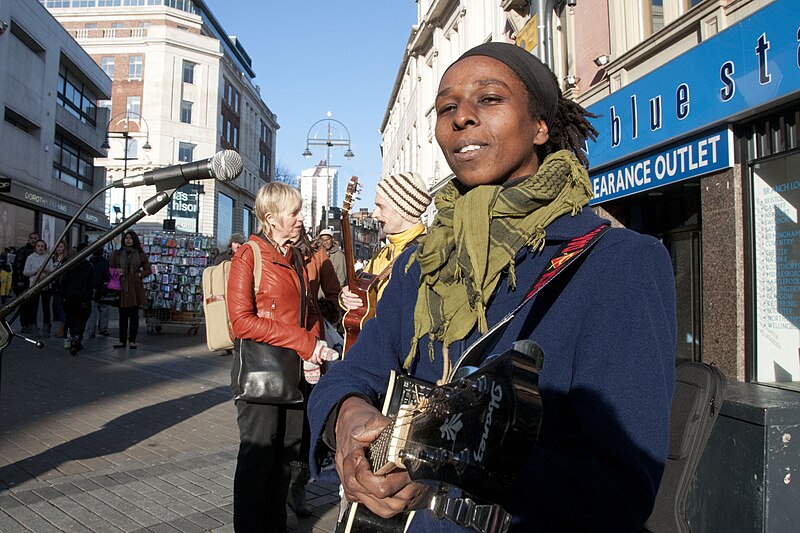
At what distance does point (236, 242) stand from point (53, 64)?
25.3 meters

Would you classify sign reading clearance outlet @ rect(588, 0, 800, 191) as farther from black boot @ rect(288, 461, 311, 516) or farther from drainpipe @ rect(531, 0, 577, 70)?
black boot @ rect(288, 461, 311, 516)

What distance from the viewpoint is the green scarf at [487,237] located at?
1.28 m

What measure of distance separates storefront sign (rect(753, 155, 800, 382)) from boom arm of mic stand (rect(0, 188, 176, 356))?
20.5 ft

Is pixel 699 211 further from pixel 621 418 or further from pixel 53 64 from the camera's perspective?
pixel 53 64

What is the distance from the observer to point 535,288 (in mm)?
1181

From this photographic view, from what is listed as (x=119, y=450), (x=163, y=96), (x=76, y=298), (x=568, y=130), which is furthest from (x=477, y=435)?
(x=163, y=96)

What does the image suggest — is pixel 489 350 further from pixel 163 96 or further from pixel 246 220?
pixel 246 220

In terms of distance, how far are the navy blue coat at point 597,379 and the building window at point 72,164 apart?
113 feet

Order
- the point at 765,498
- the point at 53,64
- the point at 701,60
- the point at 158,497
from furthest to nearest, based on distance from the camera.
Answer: the point at 53,64 → the point at 701,60 → the point at 158,497 → the point at 765,498

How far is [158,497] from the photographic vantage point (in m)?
4.38

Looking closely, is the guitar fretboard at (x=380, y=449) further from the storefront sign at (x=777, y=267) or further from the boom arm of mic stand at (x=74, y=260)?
the storefront sign at (x=777, y=267)

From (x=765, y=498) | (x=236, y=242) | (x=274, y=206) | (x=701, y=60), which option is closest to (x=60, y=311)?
(x=236, y=242)

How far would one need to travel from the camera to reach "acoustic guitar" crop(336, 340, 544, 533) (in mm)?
816

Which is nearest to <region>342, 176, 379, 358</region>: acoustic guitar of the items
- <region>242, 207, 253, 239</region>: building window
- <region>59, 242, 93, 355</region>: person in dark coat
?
<region>59, 242, 93, 355</region>: person in dark coat
